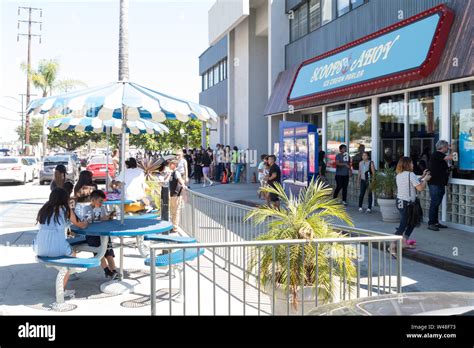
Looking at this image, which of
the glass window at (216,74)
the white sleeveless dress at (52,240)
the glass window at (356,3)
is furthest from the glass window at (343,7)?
the glass window at (216,74)

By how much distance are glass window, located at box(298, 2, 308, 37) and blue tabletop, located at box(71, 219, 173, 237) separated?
1463cm

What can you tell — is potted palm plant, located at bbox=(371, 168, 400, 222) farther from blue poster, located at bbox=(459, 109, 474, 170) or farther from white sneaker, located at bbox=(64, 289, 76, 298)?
white sneaker, located at bbox=(64, 289, 76, 298)

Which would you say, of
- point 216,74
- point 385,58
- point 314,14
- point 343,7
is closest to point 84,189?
point 385,58

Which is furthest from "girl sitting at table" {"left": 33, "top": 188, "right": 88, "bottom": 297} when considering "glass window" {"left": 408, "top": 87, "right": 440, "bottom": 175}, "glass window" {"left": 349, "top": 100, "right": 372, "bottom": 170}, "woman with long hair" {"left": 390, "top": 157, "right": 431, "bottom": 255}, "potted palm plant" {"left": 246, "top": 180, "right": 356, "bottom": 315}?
"glass window" {"left": 349, "top": 100, "right": 372, "bottom": 170}

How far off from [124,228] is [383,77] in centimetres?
839

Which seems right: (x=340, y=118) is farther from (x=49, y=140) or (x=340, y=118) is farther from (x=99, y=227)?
(x=49, y=140)

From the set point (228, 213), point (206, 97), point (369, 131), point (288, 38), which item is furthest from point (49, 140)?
point (228, 213)

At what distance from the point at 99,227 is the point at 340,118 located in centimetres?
1207

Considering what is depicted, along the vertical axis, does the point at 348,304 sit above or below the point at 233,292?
above

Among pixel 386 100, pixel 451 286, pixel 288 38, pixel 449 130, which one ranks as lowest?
pixel 451 286

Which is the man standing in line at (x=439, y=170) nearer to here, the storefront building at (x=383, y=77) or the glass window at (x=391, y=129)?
the storefront building at (x=383, y=77)

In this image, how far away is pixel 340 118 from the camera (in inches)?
698

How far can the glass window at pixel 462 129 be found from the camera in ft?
37.2

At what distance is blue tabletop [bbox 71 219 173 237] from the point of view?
682cm
